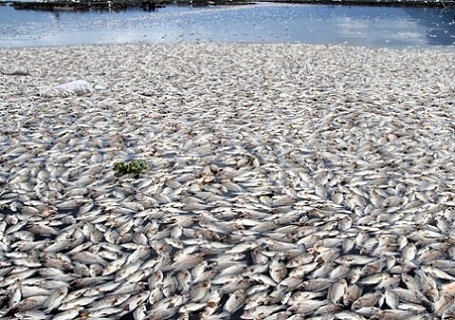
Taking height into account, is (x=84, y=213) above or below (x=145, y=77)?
below

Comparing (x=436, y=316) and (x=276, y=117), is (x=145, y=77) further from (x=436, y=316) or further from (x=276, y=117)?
(x=436, y=316)

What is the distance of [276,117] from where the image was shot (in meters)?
9.95

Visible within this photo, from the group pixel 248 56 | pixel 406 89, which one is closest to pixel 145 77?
pixel 248 56

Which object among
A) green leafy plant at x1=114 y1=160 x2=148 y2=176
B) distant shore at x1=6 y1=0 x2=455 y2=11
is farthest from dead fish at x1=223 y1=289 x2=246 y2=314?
distant shore at x1=6 y1=0 x2=455 y2=11

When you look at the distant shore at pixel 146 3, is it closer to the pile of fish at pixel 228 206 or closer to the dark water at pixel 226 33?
the dark water at pixel 226 33

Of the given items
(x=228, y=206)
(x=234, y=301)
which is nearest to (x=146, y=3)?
(x=228, y=206)

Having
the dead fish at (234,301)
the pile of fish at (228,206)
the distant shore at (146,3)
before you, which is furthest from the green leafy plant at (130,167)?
the distant shore at (146,3)

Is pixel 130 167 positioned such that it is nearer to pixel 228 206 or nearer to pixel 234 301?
pixel 228 206

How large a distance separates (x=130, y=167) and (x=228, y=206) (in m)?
1.96

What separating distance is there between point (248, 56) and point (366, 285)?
56.4ft

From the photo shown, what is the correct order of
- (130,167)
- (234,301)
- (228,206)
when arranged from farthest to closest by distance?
(130,167)
(228,206)
(234,301)

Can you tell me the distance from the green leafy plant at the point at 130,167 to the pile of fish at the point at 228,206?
0.52 feet

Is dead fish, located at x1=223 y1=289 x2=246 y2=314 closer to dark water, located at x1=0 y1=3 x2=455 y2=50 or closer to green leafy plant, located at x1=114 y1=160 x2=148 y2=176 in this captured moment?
green leafy plant, located at x1=114 y1=160 x2=148 y2=176

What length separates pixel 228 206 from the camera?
5.95m
